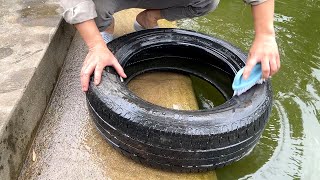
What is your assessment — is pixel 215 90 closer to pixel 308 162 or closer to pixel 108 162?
pixel 308 162

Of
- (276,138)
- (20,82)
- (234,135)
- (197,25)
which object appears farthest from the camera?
(197,25)

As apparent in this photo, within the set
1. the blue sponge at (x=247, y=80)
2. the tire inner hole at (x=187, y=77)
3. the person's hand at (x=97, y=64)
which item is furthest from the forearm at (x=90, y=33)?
the blue sponge at (x=247, y=80)

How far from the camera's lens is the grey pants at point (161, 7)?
2.28 meters

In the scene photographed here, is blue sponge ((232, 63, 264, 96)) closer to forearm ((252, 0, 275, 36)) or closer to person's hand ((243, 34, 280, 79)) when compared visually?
person's hand ((243, 34, 280, 79))

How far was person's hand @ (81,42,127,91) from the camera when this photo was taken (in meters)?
1.83

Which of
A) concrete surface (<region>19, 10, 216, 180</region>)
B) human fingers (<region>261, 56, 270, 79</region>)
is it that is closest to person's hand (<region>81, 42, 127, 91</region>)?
concrete surface (<region>19, 10, 216, 180</region>)

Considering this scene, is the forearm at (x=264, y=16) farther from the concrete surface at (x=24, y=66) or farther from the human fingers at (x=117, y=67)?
the concrete surface at (x=24, y=66)

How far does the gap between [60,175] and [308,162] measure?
1.12 metres

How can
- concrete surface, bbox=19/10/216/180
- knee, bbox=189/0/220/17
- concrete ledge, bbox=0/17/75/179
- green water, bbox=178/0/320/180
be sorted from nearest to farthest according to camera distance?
concrete ledge, bbox=0/17/75/179 → concrete surface, bbox=19/10/216/180 → green water, bbox=178/0/320/180 → knee, bbox=189/0/220/17

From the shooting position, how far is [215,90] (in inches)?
96.8

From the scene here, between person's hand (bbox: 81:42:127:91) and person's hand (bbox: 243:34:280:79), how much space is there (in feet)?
1.87

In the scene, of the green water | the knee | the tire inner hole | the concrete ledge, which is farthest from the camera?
the knee

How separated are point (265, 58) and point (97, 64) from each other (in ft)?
2.36

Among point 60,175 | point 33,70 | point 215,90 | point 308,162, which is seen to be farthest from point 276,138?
point 33,70
